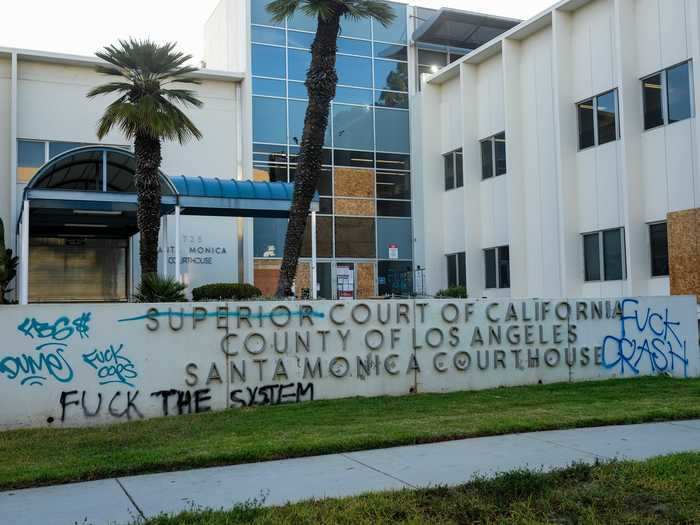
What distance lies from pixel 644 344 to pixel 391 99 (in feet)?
64.5

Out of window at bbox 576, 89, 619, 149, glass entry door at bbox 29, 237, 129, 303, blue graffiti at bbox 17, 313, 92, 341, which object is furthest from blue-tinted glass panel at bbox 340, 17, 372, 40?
blue graffiti at bbox 17, 313, 92, 341

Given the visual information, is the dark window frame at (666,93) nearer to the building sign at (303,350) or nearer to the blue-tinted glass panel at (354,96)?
the building sign at (303,350)

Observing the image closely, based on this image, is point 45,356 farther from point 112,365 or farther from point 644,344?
point 644,344

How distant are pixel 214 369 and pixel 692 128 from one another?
14.4m

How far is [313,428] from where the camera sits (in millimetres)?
9008

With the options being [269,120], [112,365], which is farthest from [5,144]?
[112,365]

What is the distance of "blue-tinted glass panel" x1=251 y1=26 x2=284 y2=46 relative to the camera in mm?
29109

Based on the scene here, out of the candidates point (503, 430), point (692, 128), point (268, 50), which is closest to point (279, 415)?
point (503, 430)

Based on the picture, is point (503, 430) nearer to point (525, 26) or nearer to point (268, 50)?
point (525, 26)

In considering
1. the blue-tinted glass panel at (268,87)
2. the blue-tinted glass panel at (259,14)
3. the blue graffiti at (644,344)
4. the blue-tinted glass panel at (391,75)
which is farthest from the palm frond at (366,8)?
the blue-tinted glass panel at (391,75)

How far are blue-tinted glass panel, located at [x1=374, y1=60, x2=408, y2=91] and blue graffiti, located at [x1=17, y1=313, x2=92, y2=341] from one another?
22.7 meters

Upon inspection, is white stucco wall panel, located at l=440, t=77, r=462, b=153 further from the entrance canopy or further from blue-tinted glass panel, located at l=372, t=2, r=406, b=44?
the entrance canopy

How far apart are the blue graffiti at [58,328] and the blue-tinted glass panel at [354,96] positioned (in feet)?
70.2

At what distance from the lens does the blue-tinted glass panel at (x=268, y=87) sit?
29.0 meters
